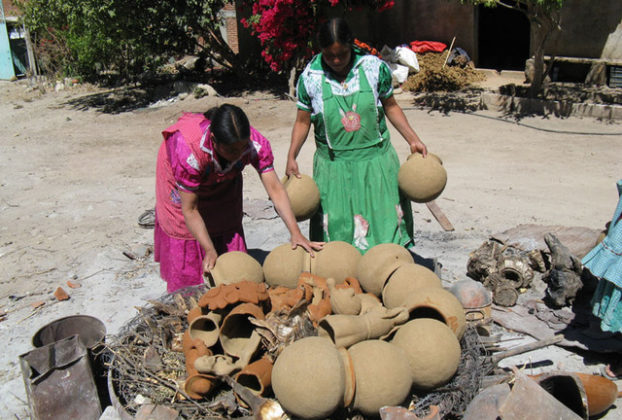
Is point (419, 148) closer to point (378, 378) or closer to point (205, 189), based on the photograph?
point (205, 189)

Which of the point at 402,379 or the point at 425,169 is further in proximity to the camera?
the point at 425,169

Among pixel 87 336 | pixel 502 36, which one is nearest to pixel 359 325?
pixel 87 336

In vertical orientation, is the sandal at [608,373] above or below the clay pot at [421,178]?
below

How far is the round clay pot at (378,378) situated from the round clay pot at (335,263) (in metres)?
0.77

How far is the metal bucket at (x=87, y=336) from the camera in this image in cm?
318

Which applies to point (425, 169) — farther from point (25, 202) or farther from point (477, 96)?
point (477, 96)

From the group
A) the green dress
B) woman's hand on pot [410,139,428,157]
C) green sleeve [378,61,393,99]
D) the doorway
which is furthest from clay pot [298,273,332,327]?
the doorway

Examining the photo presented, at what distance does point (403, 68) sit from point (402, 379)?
1095 centimetres

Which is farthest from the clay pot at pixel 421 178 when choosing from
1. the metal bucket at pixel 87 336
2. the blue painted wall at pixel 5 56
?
the blue painted wall at pixel 5 56

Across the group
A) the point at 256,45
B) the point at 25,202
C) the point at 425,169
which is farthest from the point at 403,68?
the point at 425,169

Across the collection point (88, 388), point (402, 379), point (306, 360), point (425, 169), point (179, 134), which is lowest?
point (88, 388)

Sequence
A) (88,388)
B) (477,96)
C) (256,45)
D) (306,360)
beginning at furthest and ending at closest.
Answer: (256,45) → (477,96) → (88,388) → (306,360)

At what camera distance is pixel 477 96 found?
11.4m

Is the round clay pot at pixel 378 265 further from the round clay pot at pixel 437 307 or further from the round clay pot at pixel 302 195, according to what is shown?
the round clay pot at pixel 302 195
